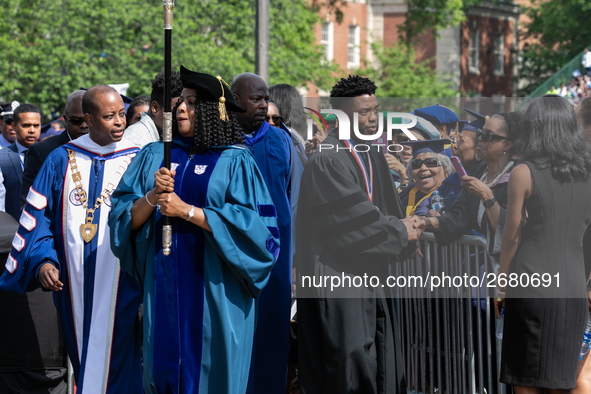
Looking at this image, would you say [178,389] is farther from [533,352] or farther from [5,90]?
[5,90]

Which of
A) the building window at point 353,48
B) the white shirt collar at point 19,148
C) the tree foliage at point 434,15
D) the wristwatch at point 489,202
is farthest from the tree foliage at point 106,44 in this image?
the building window at point 353,48

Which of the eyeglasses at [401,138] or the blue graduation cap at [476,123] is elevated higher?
the blue graduation cap at [476,123]

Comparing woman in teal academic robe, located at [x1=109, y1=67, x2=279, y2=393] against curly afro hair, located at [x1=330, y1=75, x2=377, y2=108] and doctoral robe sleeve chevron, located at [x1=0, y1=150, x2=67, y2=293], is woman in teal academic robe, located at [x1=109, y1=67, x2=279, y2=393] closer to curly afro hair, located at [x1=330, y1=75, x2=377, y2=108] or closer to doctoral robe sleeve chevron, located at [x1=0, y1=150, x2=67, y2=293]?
doctoral robe sleeve chevron, located at [x1=0, y1=150, x2=67, y2=293]

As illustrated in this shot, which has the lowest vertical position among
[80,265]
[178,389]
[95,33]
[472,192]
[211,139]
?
[178,389]

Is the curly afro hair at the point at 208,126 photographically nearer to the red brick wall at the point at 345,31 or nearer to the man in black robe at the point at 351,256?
the man in black robe at the point at 351,256

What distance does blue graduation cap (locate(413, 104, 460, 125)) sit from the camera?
4868 millimetres

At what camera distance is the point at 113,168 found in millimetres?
5023

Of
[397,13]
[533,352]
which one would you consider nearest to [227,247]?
[533,352]

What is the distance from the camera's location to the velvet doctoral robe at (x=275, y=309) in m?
4.91

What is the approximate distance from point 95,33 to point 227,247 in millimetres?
14798

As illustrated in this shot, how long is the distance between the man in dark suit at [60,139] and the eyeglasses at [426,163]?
2.81m

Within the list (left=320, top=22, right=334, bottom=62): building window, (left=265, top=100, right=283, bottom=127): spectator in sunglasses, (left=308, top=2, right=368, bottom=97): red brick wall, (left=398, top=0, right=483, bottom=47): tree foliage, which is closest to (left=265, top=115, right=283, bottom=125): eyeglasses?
(left=265, top=100, right=283, bottom=127): spectator in sunglasses

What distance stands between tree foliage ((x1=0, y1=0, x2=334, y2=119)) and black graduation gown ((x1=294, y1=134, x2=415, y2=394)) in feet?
41.6

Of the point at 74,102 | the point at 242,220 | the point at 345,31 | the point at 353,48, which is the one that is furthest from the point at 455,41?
the point at 242,220
